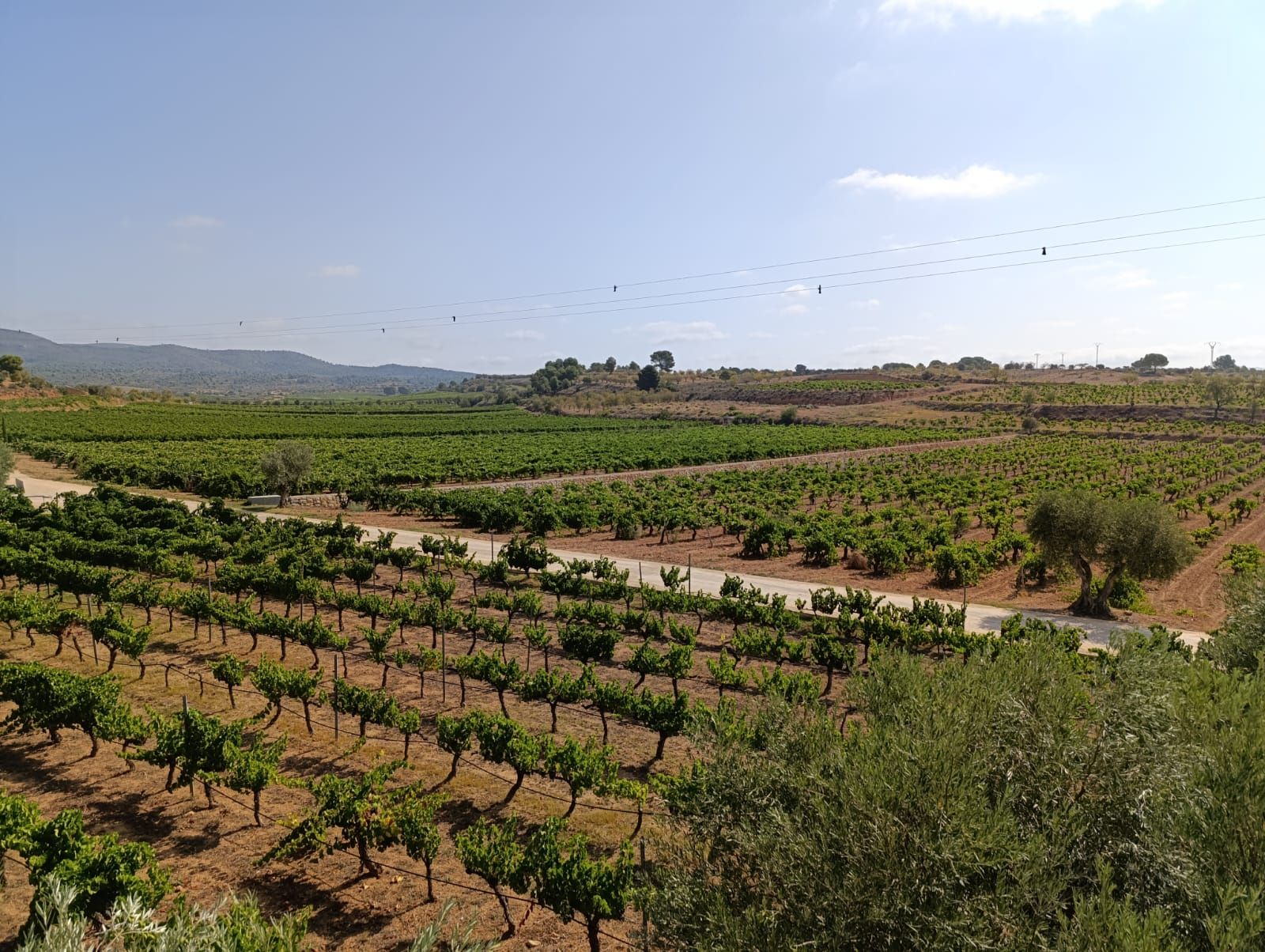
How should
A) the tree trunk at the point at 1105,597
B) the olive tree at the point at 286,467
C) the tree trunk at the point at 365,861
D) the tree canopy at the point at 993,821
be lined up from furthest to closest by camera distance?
the olive tree at the point at 286,467 → the tree trunk at the point at 1105,597 → the tree trunk at the point at 365,861 → the tree canopy at the point at 993,821

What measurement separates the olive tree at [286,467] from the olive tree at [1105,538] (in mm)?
46814

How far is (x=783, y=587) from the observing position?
1266 inches

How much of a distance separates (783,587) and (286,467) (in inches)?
1490

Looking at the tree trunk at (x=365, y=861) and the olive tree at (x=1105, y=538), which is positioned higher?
the olive tree at (x=1105, y=538)

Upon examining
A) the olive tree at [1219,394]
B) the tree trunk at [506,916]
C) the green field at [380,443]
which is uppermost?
the olive tree at [1219,394]

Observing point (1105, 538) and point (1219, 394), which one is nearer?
point (1105, 538)

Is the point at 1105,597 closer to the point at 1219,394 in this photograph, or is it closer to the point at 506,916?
the point at 506,916

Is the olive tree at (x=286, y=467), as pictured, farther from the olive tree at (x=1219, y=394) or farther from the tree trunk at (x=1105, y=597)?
the olive tree at (x=1219, y=394)

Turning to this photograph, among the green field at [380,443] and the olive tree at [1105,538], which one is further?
the green field at [380,443]

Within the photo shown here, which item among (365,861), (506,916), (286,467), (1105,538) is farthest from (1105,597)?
(286,467)

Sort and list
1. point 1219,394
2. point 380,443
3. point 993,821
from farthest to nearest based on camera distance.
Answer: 1. point 1219,394
2. point 380,443
3. point 993,821

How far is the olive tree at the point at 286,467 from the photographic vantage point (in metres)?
50.8

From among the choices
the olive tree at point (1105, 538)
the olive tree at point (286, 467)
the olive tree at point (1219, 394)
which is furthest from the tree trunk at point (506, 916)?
the olive tree at point (1219, 394)

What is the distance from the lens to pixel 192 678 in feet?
67.6
